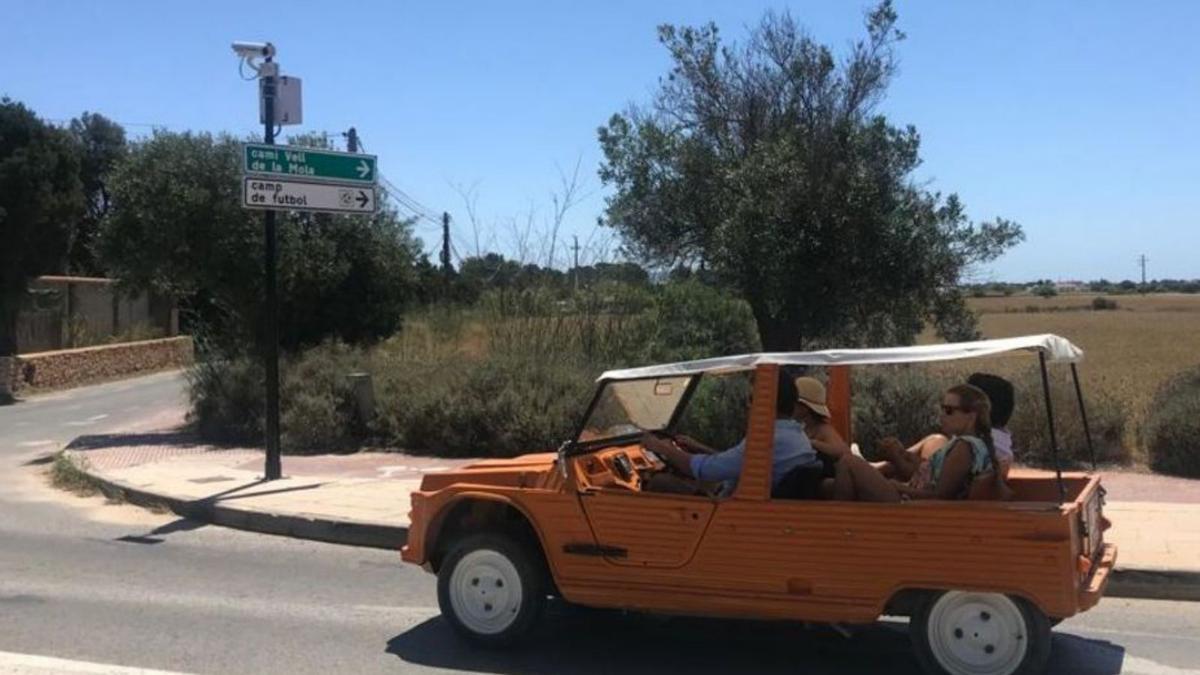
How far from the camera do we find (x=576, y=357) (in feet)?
51.0

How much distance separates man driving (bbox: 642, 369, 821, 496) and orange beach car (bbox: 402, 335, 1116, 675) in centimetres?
13

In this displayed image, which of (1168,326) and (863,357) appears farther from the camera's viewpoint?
(1168,326)

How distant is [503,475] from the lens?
6180mm

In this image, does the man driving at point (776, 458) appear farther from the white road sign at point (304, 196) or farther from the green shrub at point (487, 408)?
the green shrub at point (487, 408)

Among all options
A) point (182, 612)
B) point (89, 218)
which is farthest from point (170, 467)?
point (89, 218)

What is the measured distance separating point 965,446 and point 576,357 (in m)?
10.3

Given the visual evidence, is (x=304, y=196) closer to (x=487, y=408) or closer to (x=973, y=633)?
(x=487, y=408)

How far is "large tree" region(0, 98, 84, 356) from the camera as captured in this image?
27062 mm

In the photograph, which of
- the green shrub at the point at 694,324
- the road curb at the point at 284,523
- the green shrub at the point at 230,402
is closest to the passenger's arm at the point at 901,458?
the road curb at the point at 284,523

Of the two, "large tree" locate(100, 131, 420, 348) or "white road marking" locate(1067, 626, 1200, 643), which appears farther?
"large tree" locate(100, 131, 420, 348)

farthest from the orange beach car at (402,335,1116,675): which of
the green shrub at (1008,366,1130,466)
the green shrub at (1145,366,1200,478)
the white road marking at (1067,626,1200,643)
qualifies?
the green shrub at (1145,366,1200,478)

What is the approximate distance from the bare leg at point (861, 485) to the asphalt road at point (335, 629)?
2.99 ft

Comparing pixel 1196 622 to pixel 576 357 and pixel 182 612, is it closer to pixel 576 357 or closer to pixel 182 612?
pixel 182 612

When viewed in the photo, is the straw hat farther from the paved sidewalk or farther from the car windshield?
the paved sidewalk
